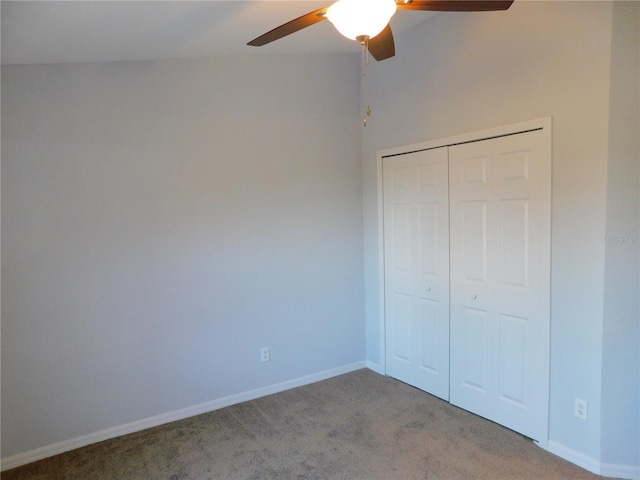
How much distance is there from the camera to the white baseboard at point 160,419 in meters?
2.55

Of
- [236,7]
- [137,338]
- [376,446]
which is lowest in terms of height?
[376,446]

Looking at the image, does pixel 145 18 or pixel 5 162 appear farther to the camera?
pixel 5 162

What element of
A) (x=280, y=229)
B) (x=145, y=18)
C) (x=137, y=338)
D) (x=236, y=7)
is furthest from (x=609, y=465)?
(x=145, y=18)

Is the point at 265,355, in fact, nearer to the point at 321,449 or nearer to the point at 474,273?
the point at 321,449

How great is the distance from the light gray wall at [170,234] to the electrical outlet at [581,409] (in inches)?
74.3

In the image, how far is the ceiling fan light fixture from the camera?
58.2 inches

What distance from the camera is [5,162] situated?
2.44 meters

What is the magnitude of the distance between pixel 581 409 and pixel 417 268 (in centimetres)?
142

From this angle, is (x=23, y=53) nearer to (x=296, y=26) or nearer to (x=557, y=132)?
(x=296, y=26)

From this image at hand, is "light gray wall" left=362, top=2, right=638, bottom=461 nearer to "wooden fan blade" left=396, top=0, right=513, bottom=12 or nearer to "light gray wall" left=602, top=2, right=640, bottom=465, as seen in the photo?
"light gray wall" left=602, top=2, right=640, bottom=465

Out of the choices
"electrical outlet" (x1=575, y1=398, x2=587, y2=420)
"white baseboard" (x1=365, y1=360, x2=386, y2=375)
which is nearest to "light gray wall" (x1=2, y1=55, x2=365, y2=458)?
"white baseboard" (x1=365, y1=360, x2=386, y2=375)

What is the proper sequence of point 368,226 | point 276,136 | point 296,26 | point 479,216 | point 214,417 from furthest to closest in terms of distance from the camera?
point 368,226, point 276,136, point 214,417, point 479,216, point 296,26

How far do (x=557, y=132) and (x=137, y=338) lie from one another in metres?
2.99

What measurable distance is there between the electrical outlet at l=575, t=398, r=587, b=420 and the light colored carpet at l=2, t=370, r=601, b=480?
0.96 ft
